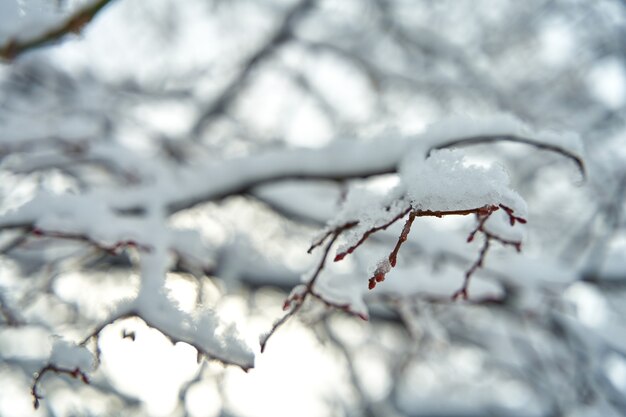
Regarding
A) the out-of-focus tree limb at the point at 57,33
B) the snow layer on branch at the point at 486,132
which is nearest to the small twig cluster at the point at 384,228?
the snow layer on branch at the point at 486,132

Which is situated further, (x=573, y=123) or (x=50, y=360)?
(x=573, y=123)

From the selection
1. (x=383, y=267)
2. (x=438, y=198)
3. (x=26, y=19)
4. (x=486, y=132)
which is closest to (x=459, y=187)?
(x=438, y=198)

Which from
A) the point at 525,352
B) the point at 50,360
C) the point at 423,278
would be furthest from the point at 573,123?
the point at 50,360

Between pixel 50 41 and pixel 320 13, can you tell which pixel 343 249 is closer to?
pixel 50 41

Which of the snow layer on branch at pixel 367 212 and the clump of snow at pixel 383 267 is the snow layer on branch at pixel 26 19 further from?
the clump of snow at pixel 383 267

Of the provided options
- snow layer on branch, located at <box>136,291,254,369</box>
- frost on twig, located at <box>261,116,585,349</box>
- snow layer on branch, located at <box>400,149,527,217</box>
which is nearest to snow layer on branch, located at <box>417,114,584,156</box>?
frost on twig, located at <box>261,116,585,349</box>

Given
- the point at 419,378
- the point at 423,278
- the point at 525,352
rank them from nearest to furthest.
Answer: the point at 423,278 < the point at 525,352 < the point at 419,378

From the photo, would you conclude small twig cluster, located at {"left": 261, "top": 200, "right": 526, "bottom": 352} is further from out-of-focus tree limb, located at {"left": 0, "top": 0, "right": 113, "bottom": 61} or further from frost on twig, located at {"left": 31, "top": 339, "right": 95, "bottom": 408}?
out-of-focus tree limb, located at {"left": 0, "top": 0, "right": 113, "bottom": 61}
